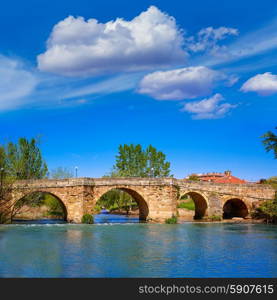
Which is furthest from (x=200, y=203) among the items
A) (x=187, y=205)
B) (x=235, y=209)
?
(x=187, y=205)

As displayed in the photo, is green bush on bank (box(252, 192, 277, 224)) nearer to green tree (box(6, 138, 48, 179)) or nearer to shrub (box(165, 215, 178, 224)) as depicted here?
shrub (box(165, 215, 178, 224))

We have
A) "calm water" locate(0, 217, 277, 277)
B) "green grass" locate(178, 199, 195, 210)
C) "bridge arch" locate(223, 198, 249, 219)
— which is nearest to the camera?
"calm water" locate(0, 217, 277, 277)

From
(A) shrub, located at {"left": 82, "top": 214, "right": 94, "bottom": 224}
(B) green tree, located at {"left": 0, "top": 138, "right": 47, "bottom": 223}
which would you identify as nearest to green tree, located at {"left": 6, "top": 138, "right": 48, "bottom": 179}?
(B) green tree, located at {"left": 0, "top": 138, "right": 47, "bottom": 223}

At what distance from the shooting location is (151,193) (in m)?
38.8

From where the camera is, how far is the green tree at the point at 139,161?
59375 millimetres

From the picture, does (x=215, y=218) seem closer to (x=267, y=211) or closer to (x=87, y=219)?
(x=267, y=211)

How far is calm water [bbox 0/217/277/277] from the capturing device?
16062 mm

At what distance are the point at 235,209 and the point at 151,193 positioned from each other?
12.6 m

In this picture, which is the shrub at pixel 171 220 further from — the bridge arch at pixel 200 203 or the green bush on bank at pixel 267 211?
the green bush on bank at pixel 267 211

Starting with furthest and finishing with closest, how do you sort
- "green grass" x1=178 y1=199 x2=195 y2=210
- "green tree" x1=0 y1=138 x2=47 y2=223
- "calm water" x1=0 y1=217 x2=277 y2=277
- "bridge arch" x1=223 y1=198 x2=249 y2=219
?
"green grass" x1=178 y1=199 x2=195 y2=210 → "bridge arch" x1=223 y1=198 x2=249 y2=219 → "green tree" x1=0 y1=138 x2=47 y2=223 → "calm water" x1=0 y1=217 x2=277 y2=277

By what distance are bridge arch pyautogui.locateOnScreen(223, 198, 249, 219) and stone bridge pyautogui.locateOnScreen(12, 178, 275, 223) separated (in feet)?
0.67
